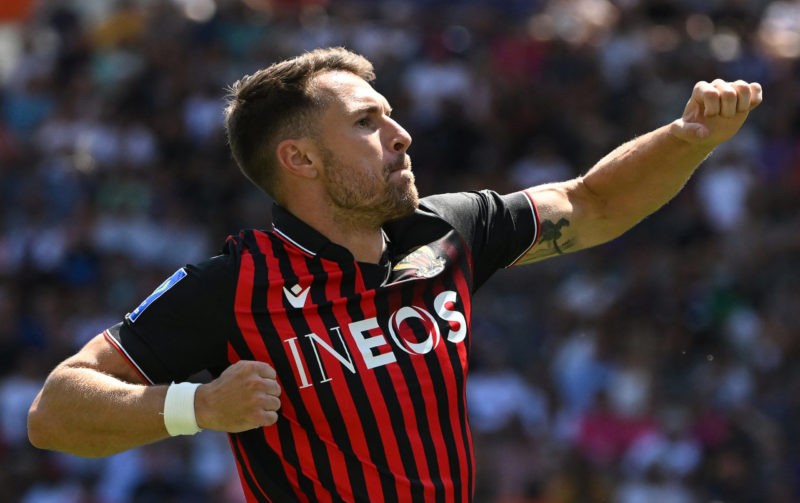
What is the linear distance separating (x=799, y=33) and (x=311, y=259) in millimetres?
9550

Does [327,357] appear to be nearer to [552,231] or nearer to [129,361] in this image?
[129,361]

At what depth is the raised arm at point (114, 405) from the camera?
12.4 feet

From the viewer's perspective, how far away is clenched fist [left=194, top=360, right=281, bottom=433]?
12.2 feet

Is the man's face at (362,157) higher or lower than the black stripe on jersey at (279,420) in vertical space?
higher

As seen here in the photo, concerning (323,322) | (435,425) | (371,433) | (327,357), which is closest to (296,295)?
(323,322)

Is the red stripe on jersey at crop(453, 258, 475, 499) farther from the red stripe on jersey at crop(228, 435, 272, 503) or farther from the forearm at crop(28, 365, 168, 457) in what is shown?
the forearm at crop(28, 365, 168, 457)

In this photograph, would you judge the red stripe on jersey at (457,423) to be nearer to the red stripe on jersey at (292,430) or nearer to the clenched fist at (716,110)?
the red stripe on jersey at (292,430)

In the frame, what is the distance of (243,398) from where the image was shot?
3742 millimetres

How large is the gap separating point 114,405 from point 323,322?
673 millimetres

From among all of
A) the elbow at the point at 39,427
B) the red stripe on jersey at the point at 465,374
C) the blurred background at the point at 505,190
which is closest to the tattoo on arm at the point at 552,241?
the red stripe on jersey at the point at 465,374

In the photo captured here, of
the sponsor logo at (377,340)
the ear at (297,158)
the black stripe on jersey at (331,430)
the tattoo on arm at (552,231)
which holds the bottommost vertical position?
A: the black stripe on jersey at (331,430)

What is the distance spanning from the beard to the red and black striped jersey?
0.14 meters

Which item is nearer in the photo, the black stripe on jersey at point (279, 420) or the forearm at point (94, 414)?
the forearm at point (94, 414)

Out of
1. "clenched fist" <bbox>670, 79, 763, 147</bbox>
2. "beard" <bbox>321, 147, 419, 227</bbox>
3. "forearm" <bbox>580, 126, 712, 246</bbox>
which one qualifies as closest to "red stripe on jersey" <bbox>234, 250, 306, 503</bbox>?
"beard" <bbox>321, 147, 419, 227</bbox>
